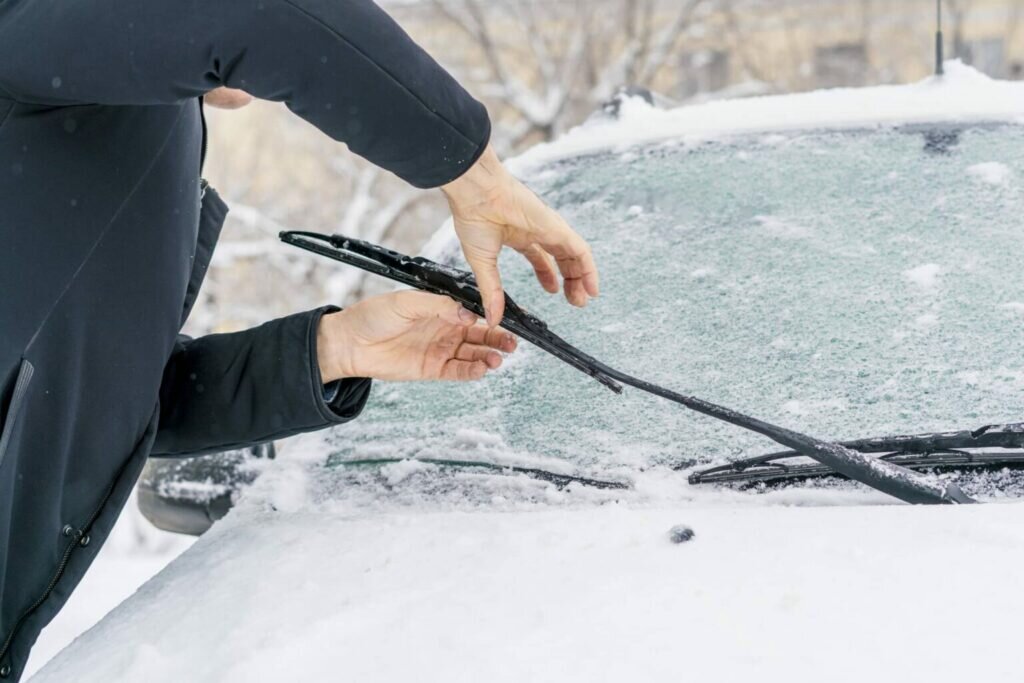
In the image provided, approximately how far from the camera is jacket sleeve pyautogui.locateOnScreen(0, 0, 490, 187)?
128cm

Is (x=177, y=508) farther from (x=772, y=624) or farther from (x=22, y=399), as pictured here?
(x=772, y=624)

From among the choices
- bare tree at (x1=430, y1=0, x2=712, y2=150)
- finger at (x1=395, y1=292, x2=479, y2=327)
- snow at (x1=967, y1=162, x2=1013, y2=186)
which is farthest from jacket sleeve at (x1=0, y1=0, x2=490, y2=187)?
bare tree at (x1=430, y1=0, x2=712, y2=150)

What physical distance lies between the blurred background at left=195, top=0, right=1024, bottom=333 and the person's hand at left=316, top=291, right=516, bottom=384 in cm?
887

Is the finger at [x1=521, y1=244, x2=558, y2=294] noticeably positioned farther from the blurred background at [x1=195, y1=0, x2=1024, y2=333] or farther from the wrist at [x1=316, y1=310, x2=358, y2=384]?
the blurred background at [x1=195, y1=0, x2=1024, y2=333]

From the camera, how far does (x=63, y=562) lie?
171 centimetres

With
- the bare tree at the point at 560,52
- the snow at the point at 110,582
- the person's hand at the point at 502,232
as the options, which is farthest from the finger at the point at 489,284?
the bare tree at the point at 560,52

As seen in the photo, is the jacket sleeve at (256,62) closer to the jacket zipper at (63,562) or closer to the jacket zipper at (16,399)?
the jacket zipper at (16,399)

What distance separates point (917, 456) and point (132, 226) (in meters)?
1.19

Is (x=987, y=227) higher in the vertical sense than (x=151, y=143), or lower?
lower

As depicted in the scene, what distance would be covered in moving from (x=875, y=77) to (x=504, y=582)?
13816 mm

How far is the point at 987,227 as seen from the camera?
2.10 meters

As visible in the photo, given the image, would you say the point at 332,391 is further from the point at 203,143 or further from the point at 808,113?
the point at 808,113

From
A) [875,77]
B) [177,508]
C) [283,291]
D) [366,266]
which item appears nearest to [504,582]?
[366,266]

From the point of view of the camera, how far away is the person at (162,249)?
130 cm
